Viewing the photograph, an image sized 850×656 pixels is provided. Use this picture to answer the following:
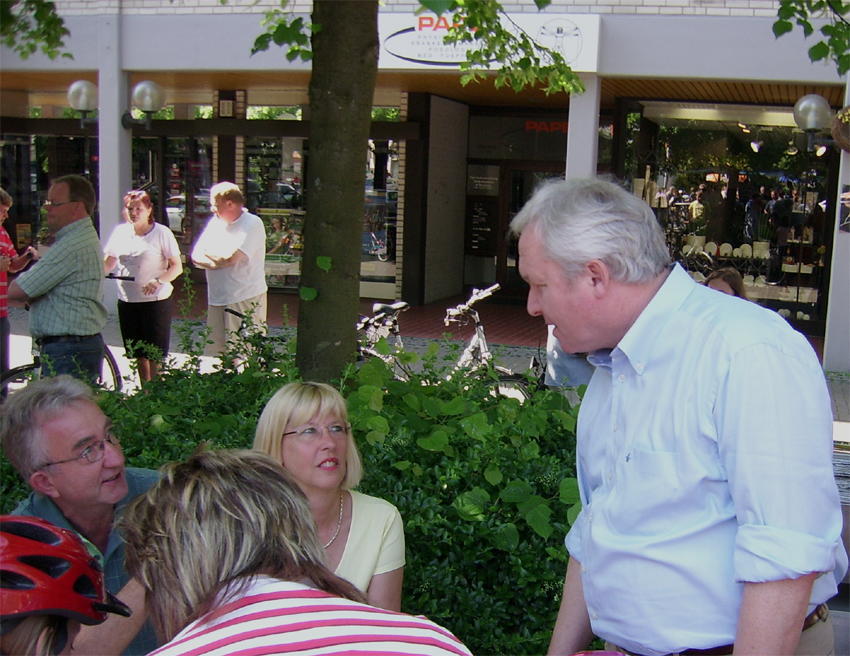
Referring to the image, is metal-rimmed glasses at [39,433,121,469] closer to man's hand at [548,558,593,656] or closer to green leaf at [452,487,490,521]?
green leaf at [452,487,490,521]

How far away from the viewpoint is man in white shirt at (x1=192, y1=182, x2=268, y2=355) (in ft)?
25.8

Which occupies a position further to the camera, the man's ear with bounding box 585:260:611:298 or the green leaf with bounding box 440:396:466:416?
the green leaf with bounding box 440:396:466:416

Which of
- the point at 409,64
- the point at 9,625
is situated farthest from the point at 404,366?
the point at 409,64

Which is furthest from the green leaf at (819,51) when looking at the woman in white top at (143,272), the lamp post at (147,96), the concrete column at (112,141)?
the concrete column at (112,141)

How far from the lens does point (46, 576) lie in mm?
1554

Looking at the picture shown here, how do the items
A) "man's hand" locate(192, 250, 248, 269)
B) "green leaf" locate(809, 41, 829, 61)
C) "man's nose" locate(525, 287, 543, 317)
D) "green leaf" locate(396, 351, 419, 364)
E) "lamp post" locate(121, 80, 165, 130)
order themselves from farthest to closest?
"lamp post" locate(121, 80, 165, 130), "man's hand" locate(192, 250, 248, 269), "green leaf" locate(809, 41, 829, 61), "green leaf" locate(396, 351, 419, 364), "man's nose" locate(525, 287, 543, 317)

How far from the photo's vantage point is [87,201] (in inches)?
240

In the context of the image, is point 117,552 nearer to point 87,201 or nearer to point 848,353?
point 87,201

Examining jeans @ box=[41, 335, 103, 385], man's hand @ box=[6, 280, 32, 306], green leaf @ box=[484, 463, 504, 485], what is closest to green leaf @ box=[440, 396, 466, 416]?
green leaf @ box=[484, 463, 504, 485]

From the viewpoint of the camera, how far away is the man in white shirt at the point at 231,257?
788 cm

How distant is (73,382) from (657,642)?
6.43 feet

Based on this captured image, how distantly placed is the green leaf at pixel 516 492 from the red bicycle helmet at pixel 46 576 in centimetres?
158

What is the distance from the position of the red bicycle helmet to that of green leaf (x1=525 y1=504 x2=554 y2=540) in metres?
1.55

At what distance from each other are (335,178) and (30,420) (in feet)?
6.51
